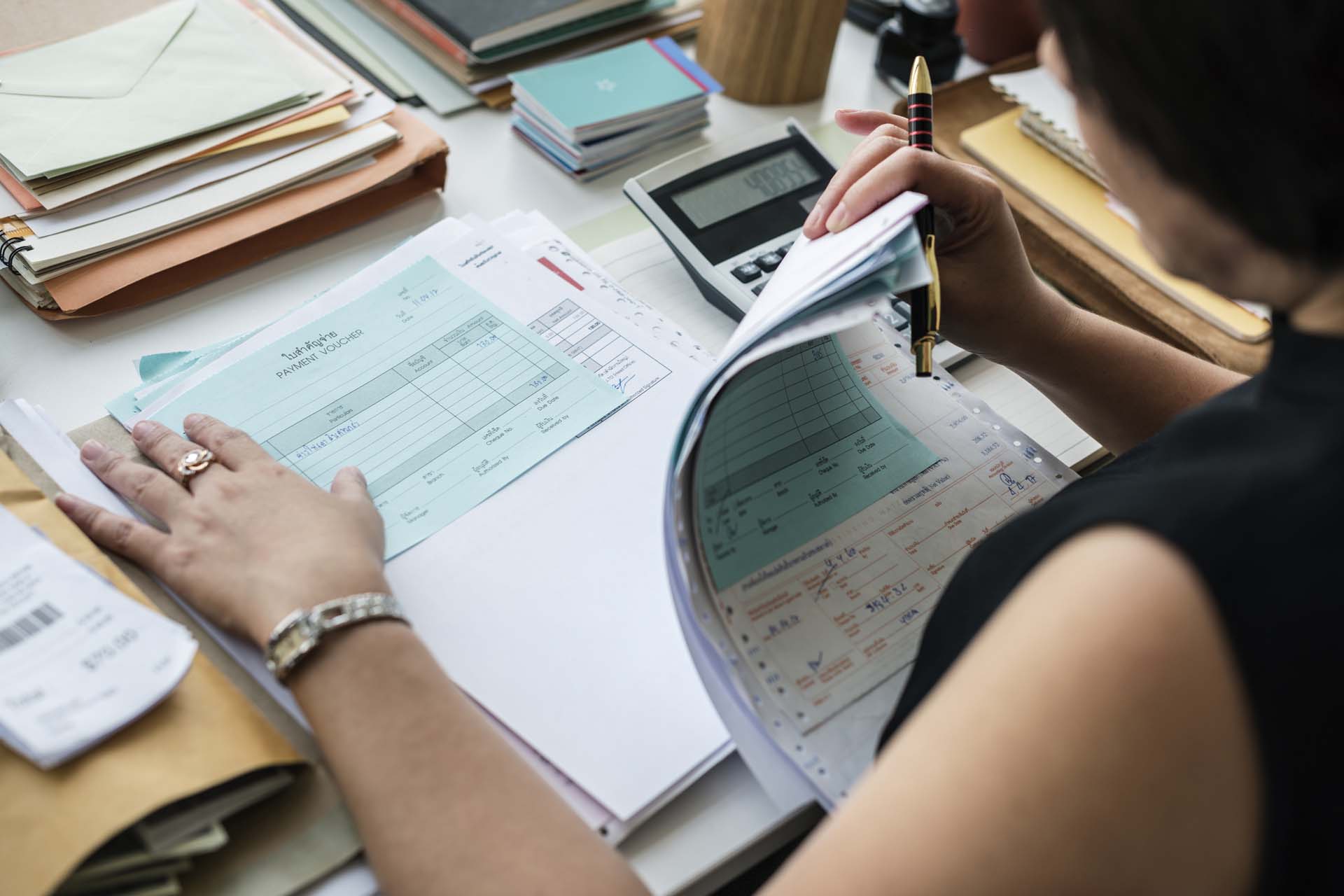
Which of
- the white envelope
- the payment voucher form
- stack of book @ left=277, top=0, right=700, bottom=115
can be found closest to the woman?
the payment voucher form

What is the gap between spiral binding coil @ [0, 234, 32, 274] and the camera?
32.5 inches

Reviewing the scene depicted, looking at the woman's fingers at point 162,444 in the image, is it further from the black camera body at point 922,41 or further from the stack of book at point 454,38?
the black camera body at point 922,41

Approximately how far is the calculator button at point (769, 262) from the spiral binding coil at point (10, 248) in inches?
Result: 24.1

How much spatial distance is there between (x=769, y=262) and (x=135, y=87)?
2.01ft

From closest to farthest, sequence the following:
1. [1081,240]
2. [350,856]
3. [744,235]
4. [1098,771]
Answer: [1098,771] → [350,856] → [744,235] → [1081,240]

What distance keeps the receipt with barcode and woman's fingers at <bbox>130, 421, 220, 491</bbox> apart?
11 centimetres

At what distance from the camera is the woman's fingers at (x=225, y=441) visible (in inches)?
27.0

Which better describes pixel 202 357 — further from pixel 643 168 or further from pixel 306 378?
pixel 643 168

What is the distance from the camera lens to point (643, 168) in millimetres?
1126

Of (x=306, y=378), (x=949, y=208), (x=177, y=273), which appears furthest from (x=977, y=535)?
(x=177, y=273)

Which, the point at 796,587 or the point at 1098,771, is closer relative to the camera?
the point at 1098,771

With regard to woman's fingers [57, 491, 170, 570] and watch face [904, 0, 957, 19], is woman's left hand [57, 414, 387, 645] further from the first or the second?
watch face [904, 0, 957, 19]

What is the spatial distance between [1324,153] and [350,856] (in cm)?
56

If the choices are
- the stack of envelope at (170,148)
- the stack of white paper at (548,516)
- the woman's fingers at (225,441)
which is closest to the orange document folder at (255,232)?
the stack of envelope at (170,148)
